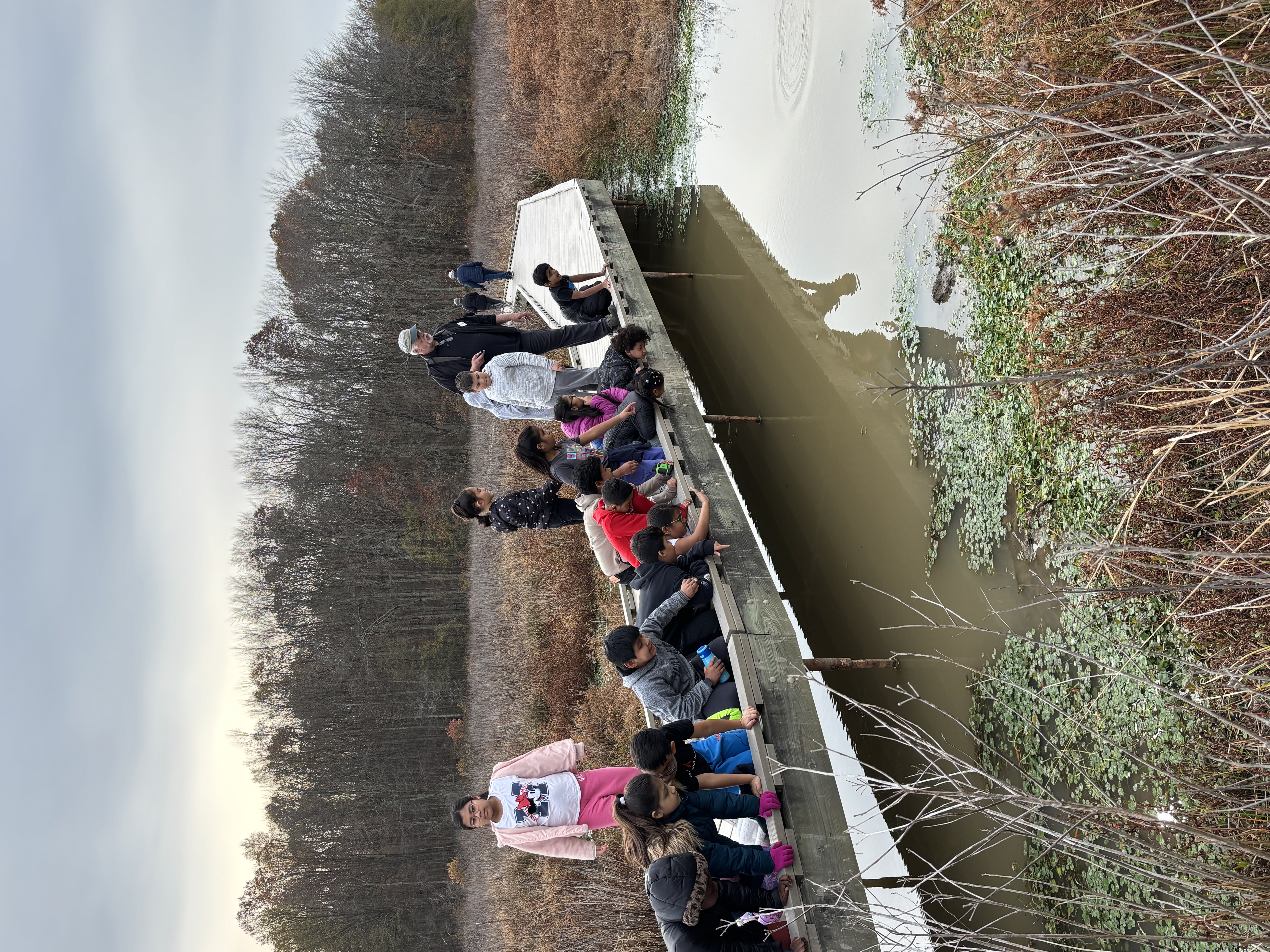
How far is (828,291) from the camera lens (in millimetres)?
7027

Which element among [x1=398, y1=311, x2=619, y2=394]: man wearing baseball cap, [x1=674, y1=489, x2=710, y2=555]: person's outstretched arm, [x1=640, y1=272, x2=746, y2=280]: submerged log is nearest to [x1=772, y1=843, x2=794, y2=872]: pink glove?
[x1=674, y1=489, x2=710, y2=555]: person's outstretched arm

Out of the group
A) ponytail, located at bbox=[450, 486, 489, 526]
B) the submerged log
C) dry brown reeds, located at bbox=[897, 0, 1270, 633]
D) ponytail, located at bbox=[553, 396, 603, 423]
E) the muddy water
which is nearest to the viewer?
dry brown reeds, located at bbox=[897, 0, 1270, 633]

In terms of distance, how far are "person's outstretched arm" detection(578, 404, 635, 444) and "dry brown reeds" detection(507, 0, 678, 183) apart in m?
6.91

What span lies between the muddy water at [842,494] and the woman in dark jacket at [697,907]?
3.29ft

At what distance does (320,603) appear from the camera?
19062 mm

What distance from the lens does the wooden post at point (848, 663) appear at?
5449 millimetres

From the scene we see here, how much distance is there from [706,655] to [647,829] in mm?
1823

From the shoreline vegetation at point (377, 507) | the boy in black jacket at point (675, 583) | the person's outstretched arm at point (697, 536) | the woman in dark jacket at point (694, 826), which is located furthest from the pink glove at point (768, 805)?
the shoreline vegetation at point (377, 507)

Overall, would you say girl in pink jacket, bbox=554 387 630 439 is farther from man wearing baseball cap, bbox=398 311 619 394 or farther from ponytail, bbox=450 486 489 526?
ponytail, bbox=450 486 489 526

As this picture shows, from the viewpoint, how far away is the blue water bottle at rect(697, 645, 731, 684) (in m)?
5.02

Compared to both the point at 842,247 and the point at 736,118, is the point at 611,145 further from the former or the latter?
the point at 842,247

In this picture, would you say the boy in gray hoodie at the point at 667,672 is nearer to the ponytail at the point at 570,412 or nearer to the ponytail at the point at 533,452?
the ponytail at the point at 533,452

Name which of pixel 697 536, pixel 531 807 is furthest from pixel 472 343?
pixel 531 807

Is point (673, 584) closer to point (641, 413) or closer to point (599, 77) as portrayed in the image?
point (641, 413)
